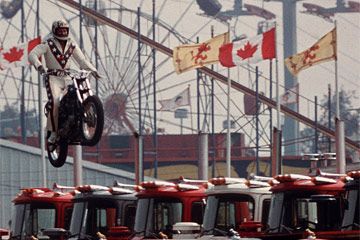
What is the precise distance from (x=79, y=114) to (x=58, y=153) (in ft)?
4.31

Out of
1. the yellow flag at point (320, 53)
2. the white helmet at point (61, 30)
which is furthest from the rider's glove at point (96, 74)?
the yellow flag at point (320, 53)

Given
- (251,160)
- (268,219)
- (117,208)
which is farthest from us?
(251,160)

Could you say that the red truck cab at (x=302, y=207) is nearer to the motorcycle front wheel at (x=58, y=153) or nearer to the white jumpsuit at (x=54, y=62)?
the motorcycle front wheel at (x=58, y=153)

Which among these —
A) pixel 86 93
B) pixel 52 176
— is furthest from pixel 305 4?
pixel 86 93

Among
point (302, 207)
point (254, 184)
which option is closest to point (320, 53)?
point (254, 184)

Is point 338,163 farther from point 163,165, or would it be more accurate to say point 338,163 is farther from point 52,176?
point 163,165

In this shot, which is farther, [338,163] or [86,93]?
[338,163]

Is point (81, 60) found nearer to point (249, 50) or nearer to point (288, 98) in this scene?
point (249, 50)

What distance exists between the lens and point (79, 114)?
26.2 m

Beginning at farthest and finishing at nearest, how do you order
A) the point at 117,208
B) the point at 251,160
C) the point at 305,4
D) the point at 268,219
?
the point at 305,4 → the point at 251,160 → the point at 117,208 → the point at 268,219

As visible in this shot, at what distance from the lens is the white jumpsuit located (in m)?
26.2

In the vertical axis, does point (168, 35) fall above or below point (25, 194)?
above

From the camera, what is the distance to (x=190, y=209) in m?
45.8

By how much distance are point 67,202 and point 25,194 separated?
1.31 meters
